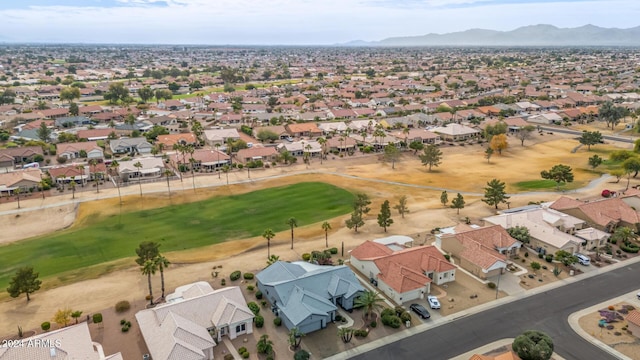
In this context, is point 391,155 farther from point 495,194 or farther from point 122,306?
point 122,306

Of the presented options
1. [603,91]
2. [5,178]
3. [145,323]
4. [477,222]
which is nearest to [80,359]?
[145,323]

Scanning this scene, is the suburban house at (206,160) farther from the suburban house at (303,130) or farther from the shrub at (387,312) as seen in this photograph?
the shrub at (387,312)

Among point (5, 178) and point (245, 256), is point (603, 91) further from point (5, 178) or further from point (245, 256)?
point (5, 178)

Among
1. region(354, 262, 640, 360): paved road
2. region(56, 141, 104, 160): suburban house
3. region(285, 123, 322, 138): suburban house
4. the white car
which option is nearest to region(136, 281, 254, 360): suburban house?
region(354, 262, 640, 360): paved road

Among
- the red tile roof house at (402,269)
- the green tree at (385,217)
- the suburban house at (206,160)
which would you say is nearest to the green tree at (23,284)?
the red tile roof house at (402,269)

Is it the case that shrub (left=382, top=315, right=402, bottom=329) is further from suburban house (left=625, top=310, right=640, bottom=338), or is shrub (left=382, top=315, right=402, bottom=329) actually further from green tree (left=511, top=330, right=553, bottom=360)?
suburban house (left=625, top=310, right=640, bottom=338)

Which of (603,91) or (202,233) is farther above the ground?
(603,91)
